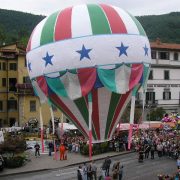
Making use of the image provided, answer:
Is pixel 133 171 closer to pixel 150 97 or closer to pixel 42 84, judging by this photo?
pixel 42 84

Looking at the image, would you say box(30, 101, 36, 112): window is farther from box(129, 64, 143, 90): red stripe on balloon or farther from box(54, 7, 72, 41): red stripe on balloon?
box(129, 64, 143, 90): red stripe on balloon

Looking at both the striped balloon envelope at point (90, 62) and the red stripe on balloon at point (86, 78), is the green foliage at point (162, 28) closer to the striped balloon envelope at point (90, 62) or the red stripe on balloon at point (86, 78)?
the striped balloon envelope at point (90, 62)

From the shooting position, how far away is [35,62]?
24.4 metres

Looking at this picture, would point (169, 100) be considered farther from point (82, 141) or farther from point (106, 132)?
point (106, 132)

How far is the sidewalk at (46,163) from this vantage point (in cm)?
3116

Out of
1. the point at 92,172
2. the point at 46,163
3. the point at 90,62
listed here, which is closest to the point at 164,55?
the point at 46,163

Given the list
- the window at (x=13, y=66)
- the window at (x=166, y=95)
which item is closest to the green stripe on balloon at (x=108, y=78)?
the window at (x=13, y=66)

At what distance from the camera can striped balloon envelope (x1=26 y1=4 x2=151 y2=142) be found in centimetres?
2291

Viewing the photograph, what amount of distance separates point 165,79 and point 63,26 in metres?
48.8

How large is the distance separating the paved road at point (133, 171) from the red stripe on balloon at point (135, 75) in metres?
5.62

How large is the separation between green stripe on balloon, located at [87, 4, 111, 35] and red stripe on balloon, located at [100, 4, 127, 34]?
0.79 feet

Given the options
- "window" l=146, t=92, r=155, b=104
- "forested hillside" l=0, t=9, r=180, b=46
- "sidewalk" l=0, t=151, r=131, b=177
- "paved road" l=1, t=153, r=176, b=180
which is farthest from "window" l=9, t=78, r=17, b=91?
"forested hillside" l=0, t=9, r=180, b=46

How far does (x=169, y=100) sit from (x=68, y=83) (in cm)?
4868

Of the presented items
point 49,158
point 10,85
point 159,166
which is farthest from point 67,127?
point 10,85
